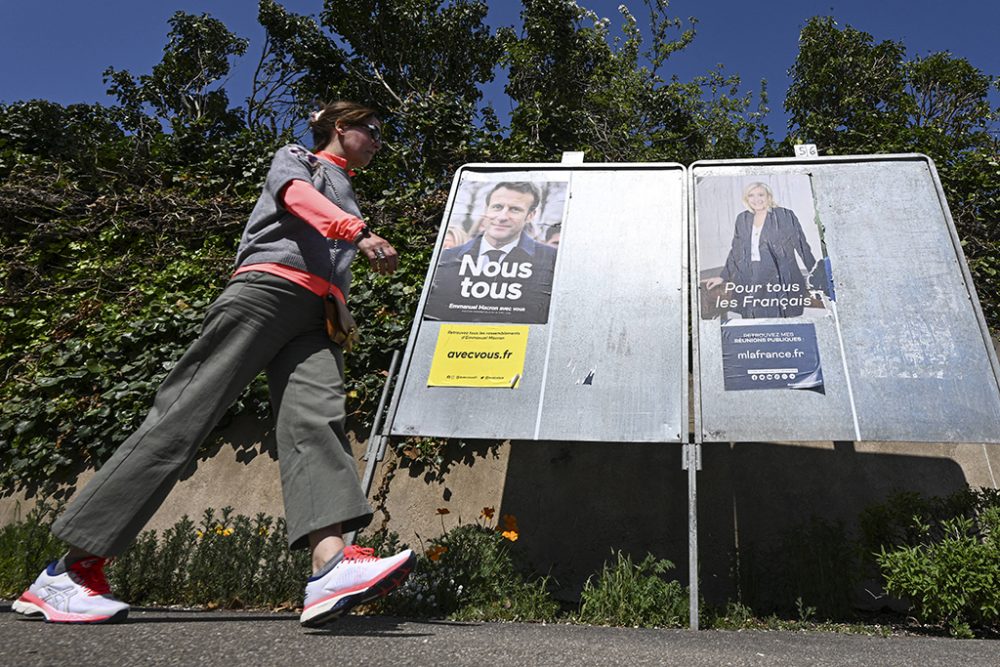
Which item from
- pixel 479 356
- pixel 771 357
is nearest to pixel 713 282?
pixel 771 357

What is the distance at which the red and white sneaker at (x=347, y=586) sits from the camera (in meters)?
1.79

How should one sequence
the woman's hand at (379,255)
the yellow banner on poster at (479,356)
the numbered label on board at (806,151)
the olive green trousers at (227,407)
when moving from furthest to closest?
the numbered label on board at (806,151), the yellow banner on poster at (479,356), the woman's hand at (379,255), the olive green trousers at (227,407)

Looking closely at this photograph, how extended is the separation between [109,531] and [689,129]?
13403mm

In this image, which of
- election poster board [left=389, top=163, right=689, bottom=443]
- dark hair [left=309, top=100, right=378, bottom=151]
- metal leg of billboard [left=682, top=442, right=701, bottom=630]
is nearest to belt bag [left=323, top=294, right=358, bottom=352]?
dark hair [left=309, top=100, right=378, bottom=151]

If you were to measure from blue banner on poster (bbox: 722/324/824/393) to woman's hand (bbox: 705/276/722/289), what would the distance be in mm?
222

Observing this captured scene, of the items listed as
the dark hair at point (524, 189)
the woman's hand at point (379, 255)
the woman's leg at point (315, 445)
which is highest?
the dark hair at point (524, 189)

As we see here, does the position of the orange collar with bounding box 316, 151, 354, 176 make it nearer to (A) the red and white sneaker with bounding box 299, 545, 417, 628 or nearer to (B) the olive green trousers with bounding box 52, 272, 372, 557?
(B) the olive green trousers with bounding box 52, 272, 372, 557

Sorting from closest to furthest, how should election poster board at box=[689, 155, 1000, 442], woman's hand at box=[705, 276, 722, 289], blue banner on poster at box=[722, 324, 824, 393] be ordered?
election poster board at box=[689, 155, 1000, 442], blue banner on poster at box=[722, 324, 824, 393], woman's hand at box=[705, 276, 722, 289]

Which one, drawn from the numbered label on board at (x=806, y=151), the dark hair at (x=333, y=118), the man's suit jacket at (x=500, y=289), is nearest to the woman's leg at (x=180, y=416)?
the dark hair at (x=333, y=118)

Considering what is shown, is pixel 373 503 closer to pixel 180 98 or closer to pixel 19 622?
pixel 19 622

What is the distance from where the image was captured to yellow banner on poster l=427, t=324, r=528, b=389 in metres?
3.01

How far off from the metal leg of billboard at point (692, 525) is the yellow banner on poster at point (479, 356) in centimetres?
76

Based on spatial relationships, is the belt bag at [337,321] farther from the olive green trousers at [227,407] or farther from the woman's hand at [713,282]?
the woman's hand at [713,282]

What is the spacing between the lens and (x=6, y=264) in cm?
564
